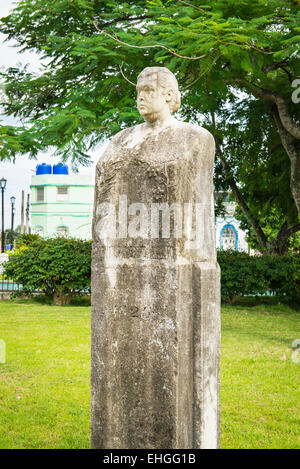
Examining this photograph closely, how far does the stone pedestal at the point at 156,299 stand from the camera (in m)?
3.36

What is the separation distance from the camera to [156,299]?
3.38 m

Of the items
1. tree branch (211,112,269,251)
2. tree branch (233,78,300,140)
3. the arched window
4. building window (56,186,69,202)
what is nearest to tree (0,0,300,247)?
tree branch (233,78,300,140)

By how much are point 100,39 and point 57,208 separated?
98.2ft

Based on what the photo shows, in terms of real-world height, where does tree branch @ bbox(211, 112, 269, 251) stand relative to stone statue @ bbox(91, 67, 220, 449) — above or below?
above

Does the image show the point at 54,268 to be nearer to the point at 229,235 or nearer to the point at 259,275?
the point at 259,275

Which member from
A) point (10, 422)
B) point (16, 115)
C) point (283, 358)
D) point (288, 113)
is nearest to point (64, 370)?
point (10, 422)

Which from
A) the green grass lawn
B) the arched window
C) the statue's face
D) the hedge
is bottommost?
the green grass lawn

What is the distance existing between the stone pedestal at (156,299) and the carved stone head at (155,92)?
0.15 meters

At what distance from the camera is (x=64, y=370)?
768cm

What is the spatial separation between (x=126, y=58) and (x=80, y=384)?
6151 millimetres

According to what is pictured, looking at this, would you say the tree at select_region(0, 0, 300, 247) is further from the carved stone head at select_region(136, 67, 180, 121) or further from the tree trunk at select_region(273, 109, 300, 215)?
the carved stone head at select_region(136, 67, 180, 121)

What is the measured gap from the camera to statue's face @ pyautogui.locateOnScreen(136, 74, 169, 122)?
11.9ft

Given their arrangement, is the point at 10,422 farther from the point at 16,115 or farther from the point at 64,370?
the point at 16,115
